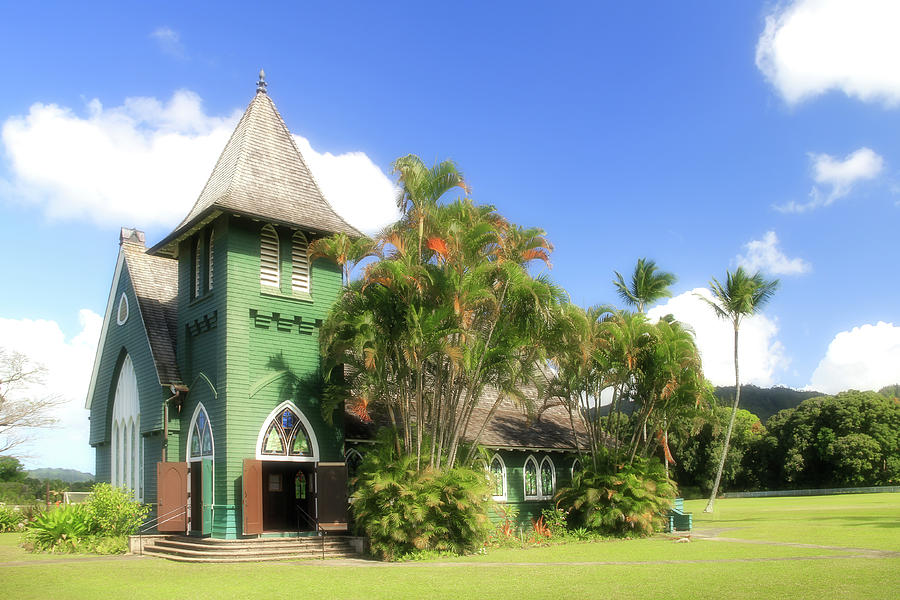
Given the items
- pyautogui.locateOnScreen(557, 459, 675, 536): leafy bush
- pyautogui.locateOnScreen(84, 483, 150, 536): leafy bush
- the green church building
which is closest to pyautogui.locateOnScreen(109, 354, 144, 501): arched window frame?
the green church building

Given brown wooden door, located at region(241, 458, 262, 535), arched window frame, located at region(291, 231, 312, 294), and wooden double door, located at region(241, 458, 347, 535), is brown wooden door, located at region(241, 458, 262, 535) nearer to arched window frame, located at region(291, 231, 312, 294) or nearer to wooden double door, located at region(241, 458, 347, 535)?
wooden double door, located at region(241, 458, 347, 535)

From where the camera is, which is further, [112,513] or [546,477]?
A: [546,477]

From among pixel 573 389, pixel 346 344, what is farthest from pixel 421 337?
pixel 573 389

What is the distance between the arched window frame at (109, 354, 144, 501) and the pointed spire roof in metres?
4.37

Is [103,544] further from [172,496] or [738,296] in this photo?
[738,296]

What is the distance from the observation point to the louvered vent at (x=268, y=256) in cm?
2028

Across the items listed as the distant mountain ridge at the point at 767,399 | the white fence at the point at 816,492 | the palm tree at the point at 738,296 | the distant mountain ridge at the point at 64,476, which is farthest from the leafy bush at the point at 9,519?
the distant mountain ridge at the point at 767,399

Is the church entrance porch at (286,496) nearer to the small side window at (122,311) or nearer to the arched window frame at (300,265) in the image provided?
the arched window frame at (300,265)

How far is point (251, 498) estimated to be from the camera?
18.1 meters

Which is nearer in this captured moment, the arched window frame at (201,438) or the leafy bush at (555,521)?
the arched window frame at (201,438)

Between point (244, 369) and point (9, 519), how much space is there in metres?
15.0

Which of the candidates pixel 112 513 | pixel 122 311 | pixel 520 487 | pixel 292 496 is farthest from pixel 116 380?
pixel 520 487

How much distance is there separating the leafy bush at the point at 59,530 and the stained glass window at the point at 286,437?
517 cm

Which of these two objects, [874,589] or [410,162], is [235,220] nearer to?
[410,162]
